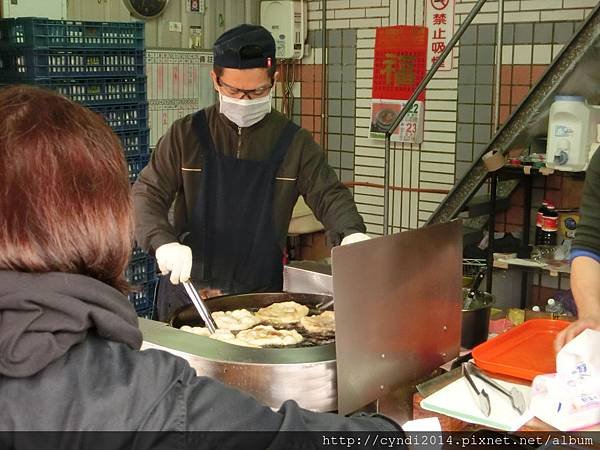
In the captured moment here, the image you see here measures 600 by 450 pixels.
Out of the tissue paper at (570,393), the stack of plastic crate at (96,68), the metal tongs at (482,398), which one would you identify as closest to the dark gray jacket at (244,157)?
the stack of plastic crate at (96,68)

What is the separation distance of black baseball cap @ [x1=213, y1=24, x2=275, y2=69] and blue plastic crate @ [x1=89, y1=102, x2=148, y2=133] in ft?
6.49

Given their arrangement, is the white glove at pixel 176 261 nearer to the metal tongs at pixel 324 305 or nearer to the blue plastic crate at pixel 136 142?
the metal tongs at pixel 324 305

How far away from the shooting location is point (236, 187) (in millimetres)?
3371

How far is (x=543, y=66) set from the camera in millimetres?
5246

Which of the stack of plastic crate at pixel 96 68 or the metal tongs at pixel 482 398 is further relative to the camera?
the stack of plastic crate at pixel 96 68

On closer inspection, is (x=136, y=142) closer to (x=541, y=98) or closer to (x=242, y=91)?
(x=242, y=91)

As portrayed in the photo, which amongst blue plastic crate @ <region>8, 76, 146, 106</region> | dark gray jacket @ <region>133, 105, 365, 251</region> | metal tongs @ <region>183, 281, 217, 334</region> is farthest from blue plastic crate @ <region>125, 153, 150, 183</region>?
metal tongs @ <region>183, 281, 217, 334</region>

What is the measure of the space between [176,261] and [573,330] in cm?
136

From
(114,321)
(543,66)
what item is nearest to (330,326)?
(114,321)

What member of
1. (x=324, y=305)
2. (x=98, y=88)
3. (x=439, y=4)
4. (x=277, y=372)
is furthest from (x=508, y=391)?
(x=439, y=4)

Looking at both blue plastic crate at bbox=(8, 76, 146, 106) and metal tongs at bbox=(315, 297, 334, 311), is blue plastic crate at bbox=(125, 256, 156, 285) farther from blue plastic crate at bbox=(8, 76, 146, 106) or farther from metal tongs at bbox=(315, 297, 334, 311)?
metal tongs at bbox=(315, 297, 334, 311)

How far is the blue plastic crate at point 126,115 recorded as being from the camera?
16.4ft

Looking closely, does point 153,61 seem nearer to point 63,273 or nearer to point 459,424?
point 459,424

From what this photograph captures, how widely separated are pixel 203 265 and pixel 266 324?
79cm
